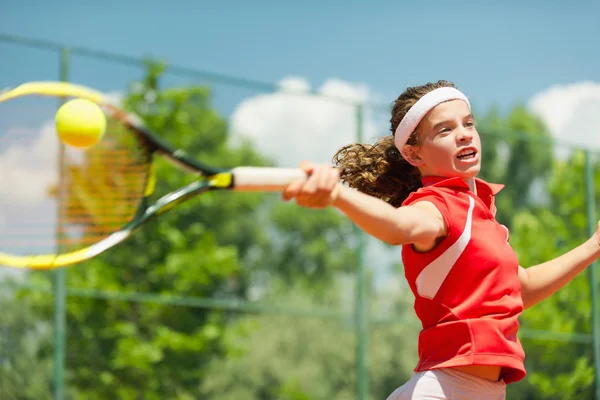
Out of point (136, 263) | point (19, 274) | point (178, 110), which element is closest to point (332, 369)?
point (136, 263)

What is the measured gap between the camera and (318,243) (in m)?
8.83

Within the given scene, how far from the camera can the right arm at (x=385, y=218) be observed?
6.01ft

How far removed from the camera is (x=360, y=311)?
7320mm

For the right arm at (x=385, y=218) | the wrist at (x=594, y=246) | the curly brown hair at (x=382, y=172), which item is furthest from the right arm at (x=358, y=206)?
the wrist at (x=594, y=246)

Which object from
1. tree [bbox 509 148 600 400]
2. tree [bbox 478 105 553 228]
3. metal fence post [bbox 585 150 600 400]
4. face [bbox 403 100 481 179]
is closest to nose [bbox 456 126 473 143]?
face [bbox 403 100 481 179]

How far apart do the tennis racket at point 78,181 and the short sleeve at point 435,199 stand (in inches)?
16.0

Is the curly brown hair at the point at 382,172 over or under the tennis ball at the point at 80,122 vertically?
under

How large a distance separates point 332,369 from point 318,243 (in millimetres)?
1252

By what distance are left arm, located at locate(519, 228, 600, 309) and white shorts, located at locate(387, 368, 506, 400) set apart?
37cm

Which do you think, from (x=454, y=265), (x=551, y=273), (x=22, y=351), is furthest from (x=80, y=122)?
(x=22, y=351)

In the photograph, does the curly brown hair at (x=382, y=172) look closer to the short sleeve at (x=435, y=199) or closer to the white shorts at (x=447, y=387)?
the short sleeve at (x=435, y=199)

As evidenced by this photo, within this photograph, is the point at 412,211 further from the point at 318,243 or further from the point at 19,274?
the point at 318,243

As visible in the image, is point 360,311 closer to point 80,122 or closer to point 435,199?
point 80,122

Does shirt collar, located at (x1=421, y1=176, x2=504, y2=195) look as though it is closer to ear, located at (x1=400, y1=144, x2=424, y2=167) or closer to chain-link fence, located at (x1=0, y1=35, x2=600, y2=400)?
ear, located at (x1=400, y1=144, x2=424, y2=167)
